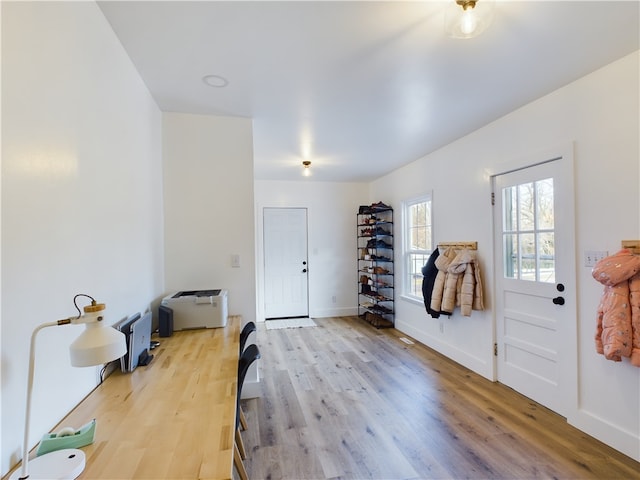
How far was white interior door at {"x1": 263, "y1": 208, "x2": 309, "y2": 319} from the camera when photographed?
545 centimetres

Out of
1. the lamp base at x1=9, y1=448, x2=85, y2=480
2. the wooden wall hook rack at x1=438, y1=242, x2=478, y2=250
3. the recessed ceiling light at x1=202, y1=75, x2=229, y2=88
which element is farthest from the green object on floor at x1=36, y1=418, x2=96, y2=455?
the wooden wall hook rack at x1=438, y1=242, x2=478, y2=250

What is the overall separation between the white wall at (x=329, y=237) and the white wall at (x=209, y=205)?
107 inches

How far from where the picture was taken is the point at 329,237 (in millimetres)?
5680

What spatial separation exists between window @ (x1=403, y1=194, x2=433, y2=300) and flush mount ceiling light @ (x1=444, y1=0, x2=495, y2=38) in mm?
2728

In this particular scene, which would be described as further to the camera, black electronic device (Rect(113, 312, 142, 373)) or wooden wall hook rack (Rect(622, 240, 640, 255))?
wooden wall hook rack (Rect(622, 240, 640, 255))

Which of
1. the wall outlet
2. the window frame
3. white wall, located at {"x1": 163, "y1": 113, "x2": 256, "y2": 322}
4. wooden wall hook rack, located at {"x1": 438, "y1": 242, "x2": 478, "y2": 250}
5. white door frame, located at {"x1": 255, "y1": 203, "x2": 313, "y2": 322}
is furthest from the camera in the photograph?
white door frame, located at {"x1": 255, "y1": 203, "x2": 313, "y2": 322}

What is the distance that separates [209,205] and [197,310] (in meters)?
0.90

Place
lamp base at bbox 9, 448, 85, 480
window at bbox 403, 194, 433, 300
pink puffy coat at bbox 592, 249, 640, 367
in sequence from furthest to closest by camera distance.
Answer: window at bbox 403, 194, 433, 300 → pink puffy coat at bbox 592, 249, 640, 367 → lamp base at bbox 9, 448, 85, 480

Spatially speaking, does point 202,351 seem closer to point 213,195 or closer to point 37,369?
point 37,369

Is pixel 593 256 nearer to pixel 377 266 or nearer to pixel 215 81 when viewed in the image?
pixel 215 81

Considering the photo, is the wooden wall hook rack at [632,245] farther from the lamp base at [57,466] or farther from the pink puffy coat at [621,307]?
the lamp base at [57,466]

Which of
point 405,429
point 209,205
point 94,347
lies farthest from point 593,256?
point 209,205

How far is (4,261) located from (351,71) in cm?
192

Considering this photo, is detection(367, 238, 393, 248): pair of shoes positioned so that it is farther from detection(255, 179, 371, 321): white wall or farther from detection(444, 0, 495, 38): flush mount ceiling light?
detection(444, 0, 495, 38): flush mount ceiling light
